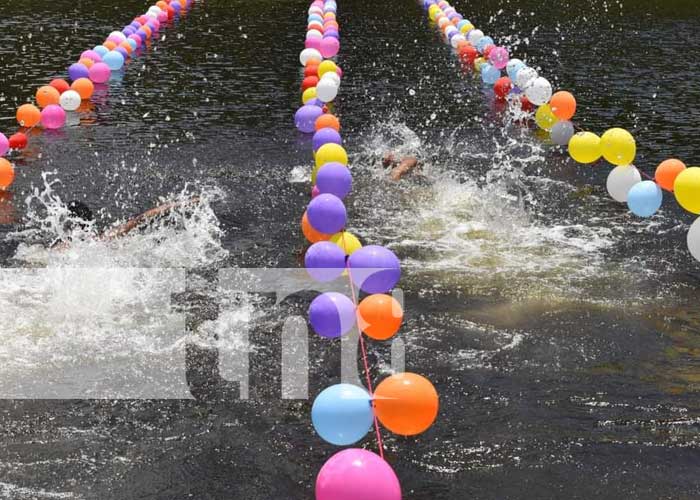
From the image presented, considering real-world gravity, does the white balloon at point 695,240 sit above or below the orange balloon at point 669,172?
below

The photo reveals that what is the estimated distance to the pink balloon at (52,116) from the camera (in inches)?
473

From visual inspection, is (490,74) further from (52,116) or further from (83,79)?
(52,116)

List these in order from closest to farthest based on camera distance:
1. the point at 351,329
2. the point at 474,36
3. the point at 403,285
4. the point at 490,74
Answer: the point at 351,329, the point at 403,285, the point at 490,74, the point at 474,36

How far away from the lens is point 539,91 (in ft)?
41.7

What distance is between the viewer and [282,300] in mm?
7332

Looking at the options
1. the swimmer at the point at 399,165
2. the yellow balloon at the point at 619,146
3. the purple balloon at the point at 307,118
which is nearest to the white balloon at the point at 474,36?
the purple balloon at the point at 307,118

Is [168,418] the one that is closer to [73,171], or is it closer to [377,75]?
[73,171]

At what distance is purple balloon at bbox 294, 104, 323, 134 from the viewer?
38.8 ft

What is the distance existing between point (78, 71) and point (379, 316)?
10.2 metres

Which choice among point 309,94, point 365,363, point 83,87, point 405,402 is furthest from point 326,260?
point 83,87

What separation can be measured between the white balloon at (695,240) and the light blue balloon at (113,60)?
11.2 meters

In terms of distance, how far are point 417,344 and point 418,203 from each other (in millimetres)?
3108

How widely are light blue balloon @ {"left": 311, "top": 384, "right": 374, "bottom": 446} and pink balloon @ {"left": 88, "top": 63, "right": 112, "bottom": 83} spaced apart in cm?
1111

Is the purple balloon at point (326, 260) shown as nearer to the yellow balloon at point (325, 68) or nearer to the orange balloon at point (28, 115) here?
the orange balloon at point (28, 115)
